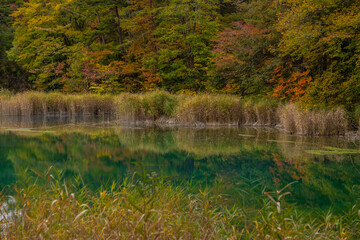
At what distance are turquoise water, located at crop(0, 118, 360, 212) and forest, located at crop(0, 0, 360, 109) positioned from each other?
404 cm

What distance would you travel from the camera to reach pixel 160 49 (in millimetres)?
21469

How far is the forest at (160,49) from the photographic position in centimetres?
1329

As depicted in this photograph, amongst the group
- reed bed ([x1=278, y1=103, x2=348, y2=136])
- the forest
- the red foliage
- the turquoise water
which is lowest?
the turquoise water

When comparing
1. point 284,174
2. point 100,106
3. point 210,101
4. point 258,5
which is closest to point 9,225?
point 284,174

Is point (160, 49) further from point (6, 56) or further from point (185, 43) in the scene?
point (6, 56)

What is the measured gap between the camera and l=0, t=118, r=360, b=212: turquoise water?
4.64m

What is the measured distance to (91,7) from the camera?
22172 millimetres

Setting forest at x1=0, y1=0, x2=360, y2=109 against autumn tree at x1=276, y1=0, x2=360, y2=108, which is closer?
autumn tree at x1=276, y1=0, x2=360, y2=108

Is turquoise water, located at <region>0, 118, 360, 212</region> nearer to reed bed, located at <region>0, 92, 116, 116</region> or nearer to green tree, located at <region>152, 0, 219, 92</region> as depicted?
reed bed, located at <region>0, 92, 116, 116</region>

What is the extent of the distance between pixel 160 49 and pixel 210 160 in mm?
15905

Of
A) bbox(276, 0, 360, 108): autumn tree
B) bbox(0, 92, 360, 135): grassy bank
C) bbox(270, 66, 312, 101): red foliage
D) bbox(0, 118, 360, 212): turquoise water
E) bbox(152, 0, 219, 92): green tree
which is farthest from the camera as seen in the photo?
bbox(152, 0, 219, 92): green tree

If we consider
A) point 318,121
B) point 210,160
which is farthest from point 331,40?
point 210,160

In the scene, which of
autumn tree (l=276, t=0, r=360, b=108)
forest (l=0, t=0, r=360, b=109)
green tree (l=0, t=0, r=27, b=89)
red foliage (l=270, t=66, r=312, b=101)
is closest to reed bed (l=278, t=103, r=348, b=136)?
autumn tree (l=276, t=0, r=360, b=108)

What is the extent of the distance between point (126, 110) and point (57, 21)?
51.0ft
